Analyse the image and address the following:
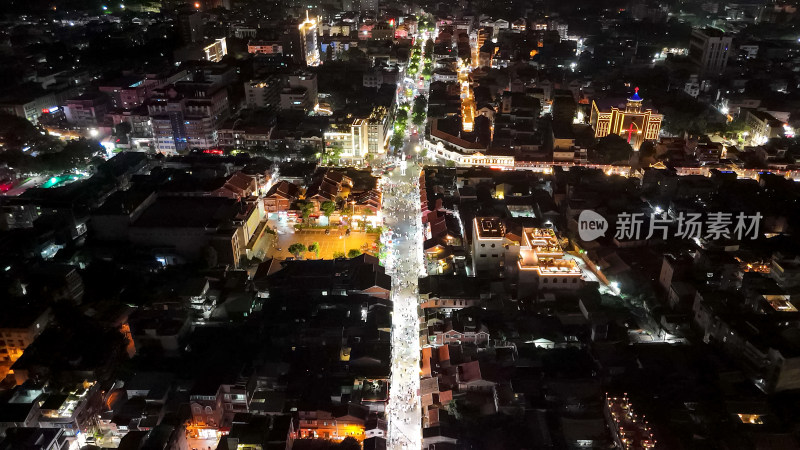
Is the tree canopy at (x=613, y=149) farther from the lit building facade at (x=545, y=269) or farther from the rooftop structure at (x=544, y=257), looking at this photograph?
the lit building facade at (x=545, y=269)

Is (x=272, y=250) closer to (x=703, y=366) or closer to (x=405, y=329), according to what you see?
(x=405, y=329)

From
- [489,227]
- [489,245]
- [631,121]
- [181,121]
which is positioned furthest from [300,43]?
[489,245]

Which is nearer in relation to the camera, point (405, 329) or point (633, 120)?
point (405, 329)

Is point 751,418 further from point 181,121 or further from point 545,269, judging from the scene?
point 181,121

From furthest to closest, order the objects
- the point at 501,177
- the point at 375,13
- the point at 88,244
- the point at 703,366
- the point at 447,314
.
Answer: the point at 375,13
the point at 501,177
the point at 88,244
the point at 447,314
the point at 703,366

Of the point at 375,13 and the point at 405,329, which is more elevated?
the point at 375,13

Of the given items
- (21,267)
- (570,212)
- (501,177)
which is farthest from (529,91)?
(21,267)

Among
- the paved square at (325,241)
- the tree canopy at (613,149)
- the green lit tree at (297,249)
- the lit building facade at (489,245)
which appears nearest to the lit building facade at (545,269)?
the lit building facade at (489,245)
